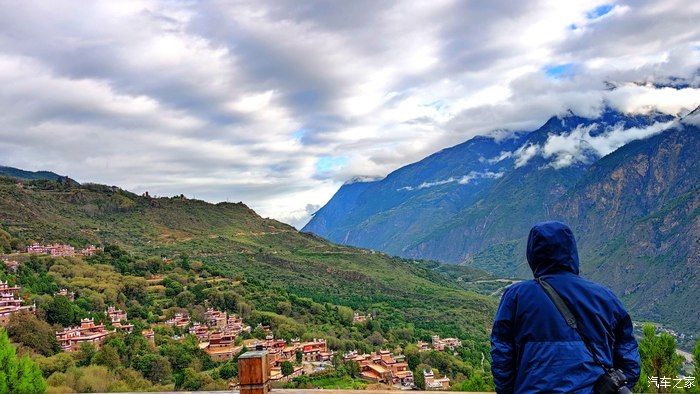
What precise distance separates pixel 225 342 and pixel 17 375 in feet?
55.1

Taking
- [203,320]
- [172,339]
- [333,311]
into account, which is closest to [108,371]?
[172,339]

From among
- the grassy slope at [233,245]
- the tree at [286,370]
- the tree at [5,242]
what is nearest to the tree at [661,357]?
the tree at [286,370]

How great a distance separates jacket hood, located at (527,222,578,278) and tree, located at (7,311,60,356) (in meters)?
18.6

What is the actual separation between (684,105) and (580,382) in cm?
23057

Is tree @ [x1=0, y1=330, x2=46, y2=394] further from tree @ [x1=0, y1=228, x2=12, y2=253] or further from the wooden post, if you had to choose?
tree @ [x1=0, y1=228, x2=12, y2=253]

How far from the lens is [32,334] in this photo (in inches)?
686

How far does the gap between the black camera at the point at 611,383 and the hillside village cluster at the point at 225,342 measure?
14.1 m

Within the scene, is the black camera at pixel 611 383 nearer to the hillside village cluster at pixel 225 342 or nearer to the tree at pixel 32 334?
the hillside village cluster at pixel 225 342

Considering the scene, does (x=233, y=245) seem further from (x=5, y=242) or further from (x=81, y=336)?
(x=81, y=336)

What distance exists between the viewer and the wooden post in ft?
9.66

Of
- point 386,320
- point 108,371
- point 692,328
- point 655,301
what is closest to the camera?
point 108,371

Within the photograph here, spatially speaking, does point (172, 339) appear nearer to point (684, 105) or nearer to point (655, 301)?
point (655, 301)

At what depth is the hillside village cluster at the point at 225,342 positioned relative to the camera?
60.0ft

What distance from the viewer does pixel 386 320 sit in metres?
40.0
